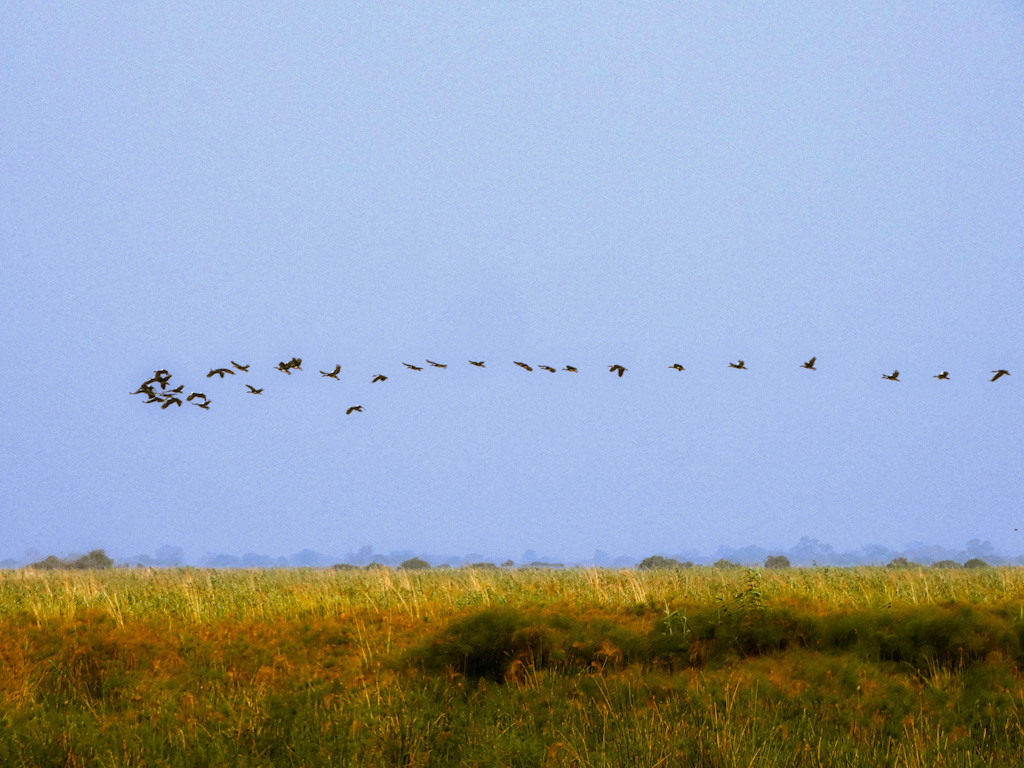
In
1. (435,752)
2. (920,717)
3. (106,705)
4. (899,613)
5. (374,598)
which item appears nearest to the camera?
(435,752)

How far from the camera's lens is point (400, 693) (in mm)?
11680

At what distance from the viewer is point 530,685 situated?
1286 centimetres

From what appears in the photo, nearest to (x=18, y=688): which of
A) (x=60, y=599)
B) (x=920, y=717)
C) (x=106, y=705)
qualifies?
(x=106, y=705)

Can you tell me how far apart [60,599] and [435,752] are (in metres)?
16.9

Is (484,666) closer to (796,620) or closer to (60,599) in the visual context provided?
(796,620)

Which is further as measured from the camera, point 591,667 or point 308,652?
point 308,652

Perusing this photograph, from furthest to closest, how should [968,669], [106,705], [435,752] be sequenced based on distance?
1. [968,669]
2. [106,705]
3. [435,752]

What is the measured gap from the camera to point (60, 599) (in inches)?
886

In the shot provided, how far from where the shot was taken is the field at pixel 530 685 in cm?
997

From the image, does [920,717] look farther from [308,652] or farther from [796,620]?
[308,652]

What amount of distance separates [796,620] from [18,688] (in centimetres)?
1315

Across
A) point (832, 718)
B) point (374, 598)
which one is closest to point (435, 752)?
point (832, 718)

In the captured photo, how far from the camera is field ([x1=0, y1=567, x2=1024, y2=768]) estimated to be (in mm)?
9969

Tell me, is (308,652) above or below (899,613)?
below
